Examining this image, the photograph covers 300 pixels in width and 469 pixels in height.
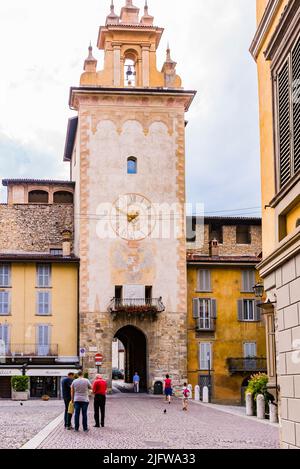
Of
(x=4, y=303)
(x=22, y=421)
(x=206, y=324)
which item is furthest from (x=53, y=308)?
(x=22, y=421)

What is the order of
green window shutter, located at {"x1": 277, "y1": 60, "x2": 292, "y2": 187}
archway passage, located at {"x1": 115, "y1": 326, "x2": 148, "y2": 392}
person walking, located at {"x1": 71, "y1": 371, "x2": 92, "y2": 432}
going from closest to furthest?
green window shutter, located at {"x1": 277, "y1": 60, "x2": 292, "y2": 187} < person walking, located at {"x1": 71, "y1": 371, "x2": 92, "y2": 432} < archway passage, located at {"x1": 115, "y1": 326, "x2": 148, "y2": 392}

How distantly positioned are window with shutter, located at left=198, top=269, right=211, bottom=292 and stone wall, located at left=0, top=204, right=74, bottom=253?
9.85 meters

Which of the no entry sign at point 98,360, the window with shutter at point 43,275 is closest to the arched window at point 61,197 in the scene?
the window with shutter at point 43,275

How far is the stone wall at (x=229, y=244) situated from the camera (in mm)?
58906

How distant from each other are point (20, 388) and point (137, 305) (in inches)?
335

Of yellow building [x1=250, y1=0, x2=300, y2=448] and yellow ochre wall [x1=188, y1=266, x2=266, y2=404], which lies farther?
yellow ochre wall [x1=188, y1=266, x2=266, y2=404]

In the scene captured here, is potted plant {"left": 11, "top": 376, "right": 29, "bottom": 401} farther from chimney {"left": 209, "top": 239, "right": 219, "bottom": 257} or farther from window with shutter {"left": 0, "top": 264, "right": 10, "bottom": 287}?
chimney {"left": 209, "top": 239, "right": 219, "bottom": 257}

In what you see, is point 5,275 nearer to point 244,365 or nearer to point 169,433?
point 244,365

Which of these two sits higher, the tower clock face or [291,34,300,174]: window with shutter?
the tower clock face

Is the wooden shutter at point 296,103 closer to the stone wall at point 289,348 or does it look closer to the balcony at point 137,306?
the stone wall at point 289,348

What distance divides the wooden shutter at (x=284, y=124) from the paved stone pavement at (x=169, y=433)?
8.68 metres

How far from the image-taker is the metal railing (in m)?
47.6

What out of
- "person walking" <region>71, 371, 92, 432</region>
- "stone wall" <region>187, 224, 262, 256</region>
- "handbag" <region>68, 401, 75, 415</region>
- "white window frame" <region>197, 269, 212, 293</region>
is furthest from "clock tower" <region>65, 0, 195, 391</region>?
"person walking" <region>71, 371, 92, 432</region>
